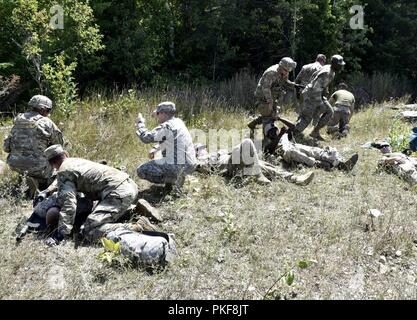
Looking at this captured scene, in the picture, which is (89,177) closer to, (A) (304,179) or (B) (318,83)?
(A) (304,179)

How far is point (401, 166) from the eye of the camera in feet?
21.3

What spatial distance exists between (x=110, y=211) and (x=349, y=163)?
150 inches

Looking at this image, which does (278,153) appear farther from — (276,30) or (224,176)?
(276,30)

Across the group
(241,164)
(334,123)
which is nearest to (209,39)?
(334,123)

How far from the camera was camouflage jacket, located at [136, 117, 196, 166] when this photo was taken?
5.66 meters

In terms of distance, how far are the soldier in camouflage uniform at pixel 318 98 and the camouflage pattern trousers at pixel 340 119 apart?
0.50m

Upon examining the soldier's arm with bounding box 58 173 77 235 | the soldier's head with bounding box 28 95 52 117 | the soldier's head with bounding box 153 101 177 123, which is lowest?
the soldier's arm with bounding box 58 173 77 235

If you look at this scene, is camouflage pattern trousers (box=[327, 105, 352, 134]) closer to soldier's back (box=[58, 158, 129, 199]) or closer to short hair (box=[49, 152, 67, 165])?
soldier's back (box=[58, 158, 129, 199])

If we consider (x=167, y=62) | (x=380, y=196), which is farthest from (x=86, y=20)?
(x=380, y=196)

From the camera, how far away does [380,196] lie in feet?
19.4

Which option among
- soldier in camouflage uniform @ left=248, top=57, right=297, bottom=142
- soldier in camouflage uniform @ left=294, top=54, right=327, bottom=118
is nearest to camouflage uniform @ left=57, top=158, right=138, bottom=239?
soldier in camouflage uniform @ left=248, top=57, right=297, bottom=142

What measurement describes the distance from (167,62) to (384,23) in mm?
6943

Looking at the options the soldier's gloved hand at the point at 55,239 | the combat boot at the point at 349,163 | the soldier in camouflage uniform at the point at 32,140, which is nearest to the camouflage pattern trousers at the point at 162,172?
the soldier in camouflage uniform at the point at 32,140

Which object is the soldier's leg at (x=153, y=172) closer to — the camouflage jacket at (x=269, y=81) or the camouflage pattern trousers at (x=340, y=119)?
the camouflage jacket at (x=269, y=81)
